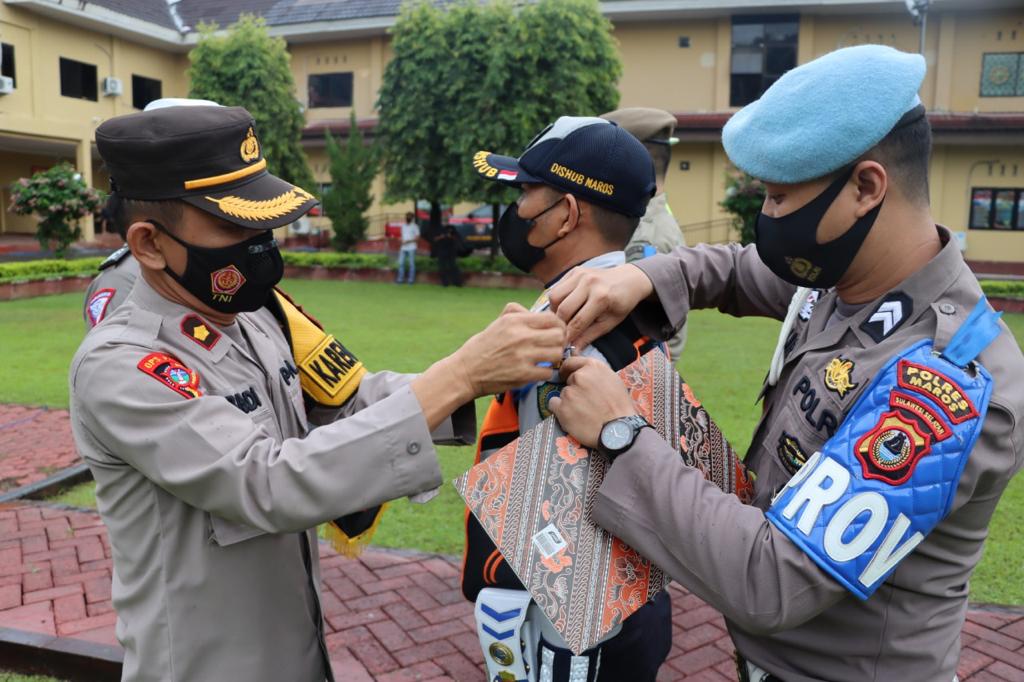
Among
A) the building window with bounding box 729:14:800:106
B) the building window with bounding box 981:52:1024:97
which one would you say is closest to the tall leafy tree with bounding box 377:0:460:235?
the building window with bounding box 729:14:800:106

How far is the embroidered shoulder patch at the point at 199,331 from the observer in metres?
2.02

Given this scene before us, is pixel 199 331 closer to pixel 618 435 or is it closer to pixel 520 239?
pixel 520 239

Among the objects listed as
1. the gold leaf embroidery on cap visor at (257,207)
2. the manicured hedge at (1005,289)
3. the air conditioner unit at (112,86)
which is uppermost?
the air conditioner unit at (112,86)

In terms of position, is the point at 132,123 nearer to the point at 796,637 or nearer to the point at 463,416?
the point at 463,416

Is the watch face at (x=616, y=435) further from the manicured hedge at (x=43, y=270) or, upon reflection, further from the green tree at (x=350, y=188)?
the green tree at (x=350, y=188)

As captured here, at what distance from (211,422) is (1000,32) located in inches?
1083

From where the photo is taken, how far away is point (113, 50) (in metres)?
27.8

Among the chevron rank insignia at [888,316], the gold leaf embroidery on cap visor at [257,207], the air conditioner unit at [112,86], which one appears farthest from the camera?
the air conditioner unit at [112,86]

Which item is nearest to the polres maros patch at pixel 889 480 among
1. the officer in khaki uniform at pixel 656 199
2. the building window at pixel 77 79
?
the officer in khaki uniform at pixel 656 199

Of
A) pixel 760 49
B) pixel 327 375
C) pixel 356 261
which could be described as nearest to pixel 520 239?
pixel 327 375

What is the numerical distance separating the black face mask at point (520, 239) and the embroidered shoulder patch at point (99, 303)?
97.4 inches

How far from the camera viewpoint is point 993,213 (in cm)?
2383

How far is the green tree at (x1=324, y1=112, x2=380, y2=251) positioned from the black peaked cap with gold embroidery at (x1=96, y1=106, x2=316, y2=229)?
21766mm

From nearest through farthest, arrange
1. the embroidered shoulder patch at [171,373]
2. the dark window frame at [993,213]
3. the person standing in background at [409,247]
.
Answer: the embroidered shoulder patch at [171,373]
the person standing in background at [409,247]
the dark window frame at [993,213]
